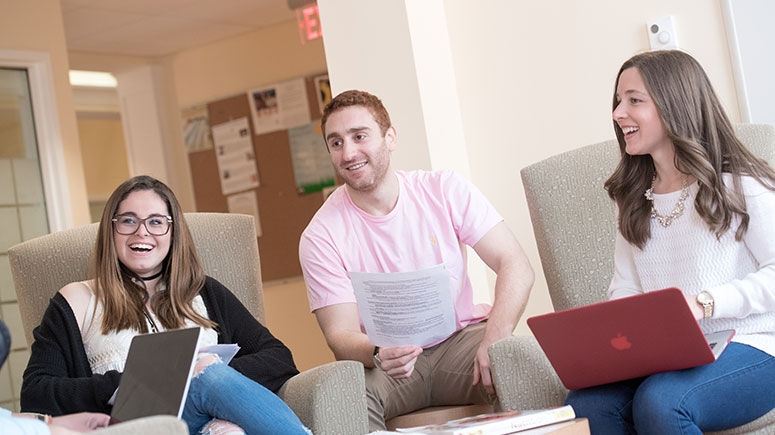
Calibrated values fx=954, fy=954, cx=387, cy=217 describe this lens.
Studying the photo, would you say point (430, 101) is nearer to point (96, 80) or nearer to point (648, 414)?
point (648, 414)

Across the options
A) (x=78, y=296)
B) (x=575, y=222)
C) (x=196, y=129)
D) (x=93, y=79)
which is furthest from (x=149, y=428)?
(x=93, y=79)

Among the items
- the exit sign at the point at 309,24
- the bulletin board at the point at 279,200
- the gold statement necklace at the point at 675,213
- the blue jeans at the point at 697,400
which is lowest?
the blue jeans at the point at 697,400

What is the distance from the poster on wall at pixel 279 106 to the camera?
20.4 feet

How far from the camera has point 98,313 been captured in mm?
2418

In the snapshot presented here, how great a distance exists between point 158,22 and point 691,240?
4.60 meters

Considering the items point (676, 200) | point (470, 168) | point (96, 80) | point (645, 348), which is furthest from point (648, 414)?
point (96, 80)

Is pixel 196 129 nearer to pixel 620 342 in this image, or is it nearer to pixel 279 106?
pixel 279 106

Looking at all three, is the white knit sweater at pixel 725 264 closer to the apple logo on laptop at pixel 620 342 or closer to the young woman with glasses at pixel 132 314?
the apple logo on laptop at pixel 620 342

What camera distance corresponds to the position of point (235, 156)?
6.47 m

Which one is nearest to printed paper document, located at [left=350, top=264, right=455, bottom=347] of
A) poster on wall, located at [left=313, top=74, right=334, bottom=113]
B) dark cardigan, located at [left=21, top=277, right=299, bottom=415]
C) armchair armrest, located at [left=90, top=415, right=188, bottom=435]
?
dark cardigan, located at [left=21, top=277, right=299, bottom=415]

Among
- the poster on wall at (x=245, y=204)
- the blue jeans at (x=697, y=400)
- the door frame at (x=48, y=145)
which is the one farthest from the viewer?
the poster on wall at (x=245, y=204)

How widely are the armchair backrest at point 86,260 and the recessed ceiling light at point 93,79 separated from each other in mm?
4671

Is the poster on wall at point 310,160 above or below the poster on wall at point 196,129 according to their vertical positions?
below

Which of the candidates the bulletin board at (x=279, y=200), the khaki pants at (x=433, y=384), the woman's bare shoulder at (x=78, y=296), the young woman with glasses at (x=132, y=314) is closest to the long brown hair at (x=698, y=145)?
the khaki pants at (x=433, y=384)
